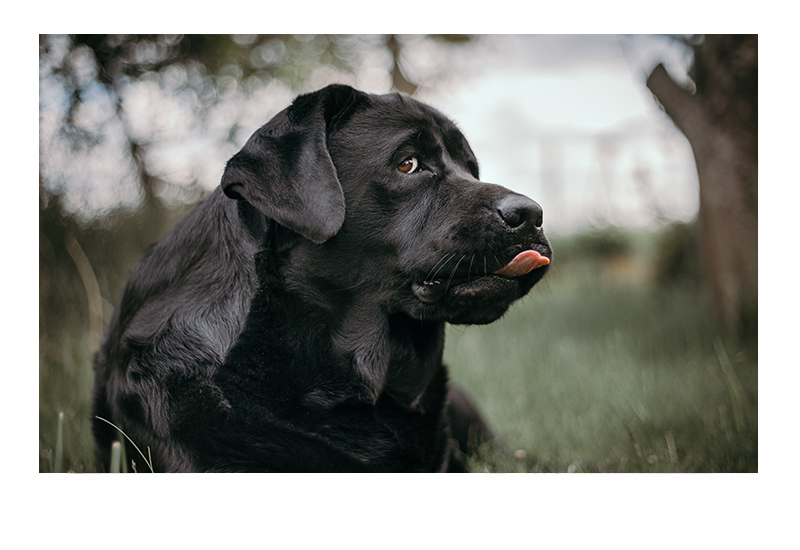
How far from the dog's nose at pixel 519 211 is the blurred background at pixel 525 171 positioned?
625 millimetres

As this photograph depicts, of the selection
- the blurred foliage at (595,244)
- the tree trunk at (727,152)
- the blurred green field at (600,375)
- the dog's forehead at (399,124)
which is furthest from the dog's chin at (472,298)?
the tree trunk at (727,152)

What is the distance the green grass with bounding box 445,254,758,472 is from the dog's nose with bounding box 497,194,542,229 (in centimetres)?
40

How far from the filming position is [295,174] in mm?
1521

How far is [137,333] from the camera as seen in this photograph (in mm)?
1561

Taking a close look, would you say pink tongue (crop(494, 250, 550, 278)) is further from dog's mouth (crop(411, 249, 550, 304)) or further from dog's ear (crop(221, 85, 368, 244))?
dog's ear (crop(221, 85, 368, 244))

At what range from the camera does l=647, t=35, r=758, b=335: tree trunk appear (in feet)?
8.29

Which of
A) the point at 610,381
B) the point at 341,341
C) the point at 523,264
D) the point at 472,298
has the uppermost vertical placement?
the point at 523,264

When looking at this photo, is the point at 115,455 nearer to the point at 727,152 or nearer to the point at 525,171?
the point at 525,171

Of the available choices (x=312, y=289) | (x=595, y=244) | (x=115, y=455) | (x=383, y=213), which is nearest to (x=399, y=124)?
(x=383, y=213)

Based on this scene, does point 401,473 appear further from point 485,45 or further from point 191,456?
point 485,45

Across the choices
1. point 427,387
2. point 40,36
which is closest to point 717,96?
point 427,387

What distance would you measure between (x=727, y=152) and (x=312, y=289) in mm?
2147

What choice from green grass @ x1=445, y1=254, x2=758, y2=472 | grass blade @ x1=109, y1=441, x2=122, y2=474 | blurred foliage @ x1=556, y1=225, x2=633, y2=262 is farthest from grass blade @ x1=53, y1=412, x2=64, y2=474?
blurred foliage @ x1=556, y1=225, x2=633, y2=262

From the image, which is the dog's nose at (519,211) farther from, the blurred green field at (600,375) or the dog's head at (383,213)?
the blurred green field at (600,375)
